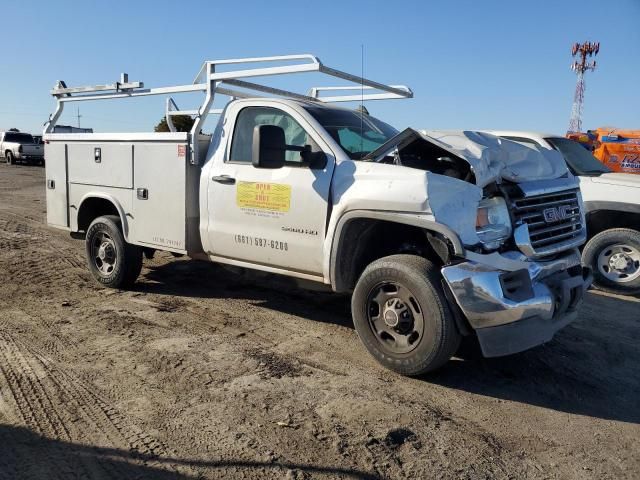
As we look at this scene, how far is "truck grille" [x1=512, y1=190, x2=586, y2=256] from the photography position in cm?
417

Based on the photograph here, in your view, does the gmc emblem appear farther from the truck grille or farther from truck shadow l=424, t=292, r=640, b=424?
truck shadow l=424, t=292, r=640, b=424

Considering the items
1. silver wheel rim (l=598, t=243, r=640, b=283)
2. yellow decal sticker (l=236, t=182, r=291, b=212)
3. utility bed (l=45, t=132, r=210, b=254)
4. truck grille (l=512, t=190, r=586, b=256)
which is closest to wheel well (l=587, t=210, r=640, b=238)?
silver wheel rim (l=598, t=243, r=640, b=283)

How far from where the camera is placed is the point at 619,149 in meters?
14.1

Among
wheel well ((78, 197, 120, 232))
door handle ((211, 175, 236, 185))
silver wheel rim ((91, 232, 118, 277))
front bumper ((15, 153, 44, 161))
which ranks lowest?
silver wheel rim ((91, 232, 118, 277))

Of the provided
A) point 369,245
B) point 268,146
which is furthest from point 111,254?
point 369,245

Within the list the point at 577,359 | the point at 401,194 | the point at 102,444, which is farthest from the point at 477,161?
the point at 102,444

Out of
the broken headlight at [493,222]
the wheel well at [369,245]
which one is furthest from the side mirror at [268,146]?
the broken headlight at [493,222]

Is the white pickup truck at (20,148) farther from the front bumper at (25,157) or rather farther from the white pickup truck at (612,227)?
the white pickup truck at (612,227)

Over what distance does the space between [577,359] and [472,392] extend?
1299mm

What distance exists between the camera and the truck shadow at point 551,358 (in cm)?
402

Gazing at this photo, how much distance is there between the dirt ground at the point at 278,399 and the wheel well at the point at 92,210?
124 cm

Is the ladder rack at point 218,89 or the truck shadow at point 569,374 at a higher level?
the ladder rack at point 218,89

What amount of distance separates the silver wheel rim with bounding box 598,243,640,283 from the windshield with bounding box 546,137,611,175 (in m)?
1.11

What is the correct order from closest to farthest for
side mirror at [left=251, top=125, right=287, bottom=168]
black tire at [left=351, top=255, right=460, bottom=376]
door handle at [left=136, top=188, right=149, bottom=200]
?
black tire at [left=351, top=255, right=460, bottom=376] → side mirror at [left=251, top=125, right=287, bottom=168] → door handle at [left=136, top=188, right=149, bottom=200]
